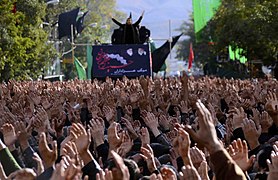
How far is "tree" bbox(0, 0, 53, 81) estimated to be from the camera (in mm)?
27172

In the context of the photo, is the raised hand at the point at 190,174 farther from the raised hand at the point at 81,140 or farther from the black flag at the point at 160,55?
the black flag at the point at 160,55

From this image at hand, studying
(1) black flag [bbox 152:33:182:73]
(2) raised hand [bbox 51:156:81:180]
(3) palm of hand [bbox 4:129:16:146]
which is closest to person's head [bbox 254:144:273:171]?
(3) palm of hand [bbox 4:129:16:146]

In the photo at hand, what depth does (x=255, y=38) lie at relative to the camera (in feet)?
127

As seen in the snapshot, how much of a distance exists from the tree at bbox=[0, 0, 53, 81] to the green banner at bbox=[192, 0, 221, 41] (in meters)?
10.4

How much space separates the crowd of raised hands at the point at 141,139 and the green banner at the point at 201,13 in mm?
32304

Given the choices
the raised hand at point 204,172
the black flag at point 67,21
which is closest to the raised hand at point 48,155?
the raised hand at point 204,172

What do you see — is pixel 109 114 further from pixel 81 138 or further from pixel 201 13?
pixel 201 13

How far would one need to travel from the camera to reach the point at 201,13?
4653cm

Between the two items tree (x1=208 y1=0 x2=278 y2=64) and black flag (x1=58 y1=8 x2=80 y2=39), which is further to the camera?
black flag (x1=58 y1=8 x2=80 y2=39)

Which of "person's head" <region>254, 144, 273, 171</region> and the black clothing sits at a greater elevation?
the black clothing

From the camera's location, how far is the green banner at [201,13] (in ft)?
148

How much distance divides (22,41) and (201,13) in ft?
64.1

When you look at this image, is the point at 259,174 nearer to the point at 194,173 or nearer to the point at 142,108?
the point at 194,173

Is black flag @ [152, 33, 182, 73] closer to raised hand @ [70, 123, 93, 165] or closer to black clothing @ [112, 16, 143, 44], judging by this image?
black clothing @ [112, 16, 143, 44]
